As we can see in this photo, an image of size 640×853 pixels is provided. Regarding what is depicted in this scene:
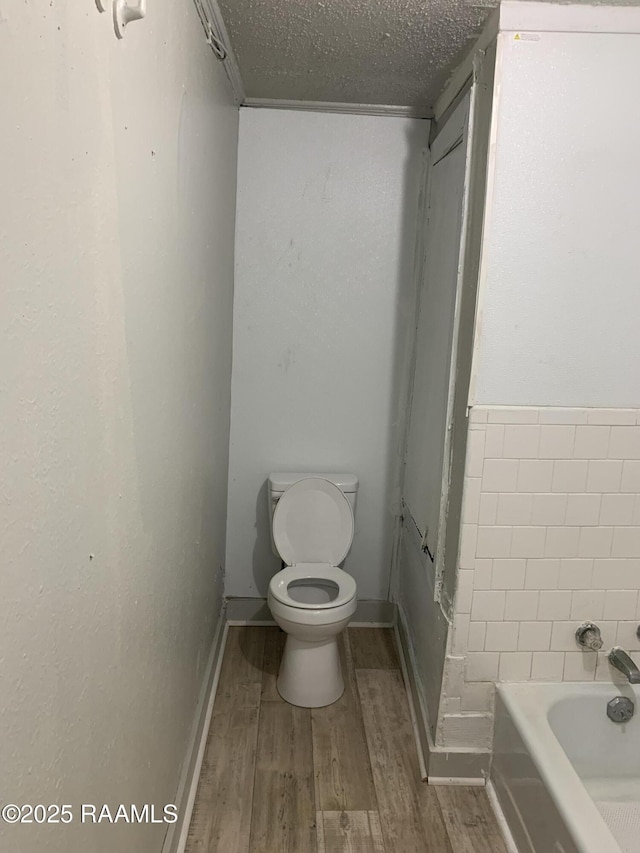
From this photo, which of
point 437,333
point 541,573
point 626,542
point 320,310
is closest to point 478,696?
point 541,573

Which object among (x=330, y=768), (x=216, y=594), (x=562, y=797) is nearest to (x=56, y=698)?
(x=562, y=797)

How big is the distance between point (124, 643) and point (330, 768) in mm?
1259

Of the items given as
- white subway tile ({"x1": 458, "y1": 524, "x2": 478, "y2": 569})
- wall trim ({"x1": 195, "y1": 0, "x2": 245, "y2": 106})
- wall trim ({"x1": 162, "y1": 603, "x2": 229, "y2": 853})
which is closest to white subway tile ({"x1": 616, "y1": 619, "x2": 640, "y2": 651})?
white subway tile ({"x1": 458, "y1": 524, "x2": 478, "y2": 569})

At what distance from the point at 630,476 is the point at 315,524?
1.29 meters

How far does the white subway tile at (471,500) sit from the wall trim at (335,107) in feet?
5.21

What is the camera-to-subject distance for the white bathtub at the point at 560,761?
1.74m

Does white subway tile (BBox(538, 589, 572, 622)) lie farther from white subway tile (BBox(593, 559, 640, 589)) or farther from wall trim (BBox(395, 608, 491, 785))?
wall trim (BBox(395, 608, 491, 785))

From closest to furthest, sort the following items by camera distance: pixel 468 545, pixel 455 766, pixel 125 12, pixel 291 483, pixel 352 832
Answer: pixel 125 12, pixel 352 832, pixel 468 545, pixel 455 766, pixel 291 483

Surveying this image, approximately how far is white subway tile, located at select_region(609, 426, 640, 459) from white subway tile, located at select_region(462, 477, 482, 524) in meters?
0.42

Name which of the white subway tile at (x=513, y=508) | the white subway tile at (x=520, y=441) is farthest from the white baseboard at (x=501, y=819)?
the white subway tile at (x=520, y=441)

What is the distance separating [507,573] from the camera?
6.79 ft

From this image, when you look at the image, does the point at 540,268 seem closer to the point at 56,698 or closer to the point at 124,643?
the point at 124,643

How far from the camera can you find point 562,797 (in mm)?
1665

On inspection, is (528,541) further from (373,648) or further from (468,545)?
(373,648)
